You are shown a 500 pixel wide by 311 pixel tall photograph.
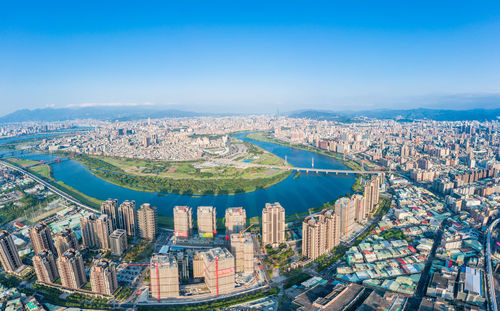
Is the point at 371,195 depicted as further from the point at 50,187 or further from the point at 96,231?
the point at 50,187

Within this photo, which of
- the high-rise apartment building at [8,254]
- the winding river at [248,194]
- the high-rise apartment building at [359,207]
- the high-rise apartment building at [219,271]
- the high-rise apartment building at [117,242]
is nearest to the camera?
the high-rise apartment building at [219,271]

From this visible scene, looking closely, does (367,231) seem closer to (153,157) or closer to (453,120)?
(153,157)

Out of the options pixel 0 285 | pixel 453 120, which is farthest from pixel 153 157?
pixel 453 120

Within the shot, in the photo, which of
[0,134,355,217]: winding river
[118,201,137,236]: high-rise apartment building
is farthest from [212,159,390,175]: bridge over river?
[118,201,137,236]: high-rise apartment building

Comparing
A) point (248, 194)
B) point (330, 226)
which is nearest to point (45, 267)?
point (330, 226)

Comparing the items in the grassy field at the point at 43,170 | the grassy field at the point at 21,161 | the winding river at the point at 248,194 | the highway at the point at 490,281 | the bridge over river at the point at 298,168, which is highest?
the grassy field at the point at 21,161

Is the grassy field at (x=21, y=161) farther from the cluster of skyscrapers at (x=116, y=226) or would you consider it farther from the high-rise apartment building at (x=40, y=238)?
the cluster of skyscrapers at (x=116, y=226)

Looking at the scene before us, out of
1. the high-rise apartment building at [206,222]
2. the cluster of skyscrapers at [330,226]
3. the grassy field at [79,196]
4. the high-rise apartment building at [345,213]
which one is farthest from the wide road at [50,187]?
the high-rise apartment building at [345,213]
